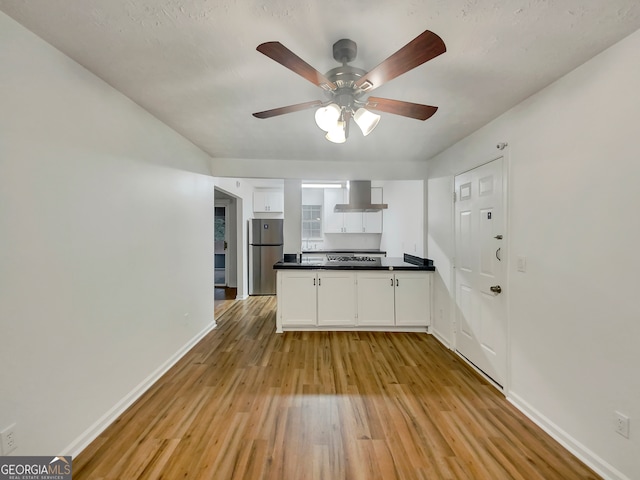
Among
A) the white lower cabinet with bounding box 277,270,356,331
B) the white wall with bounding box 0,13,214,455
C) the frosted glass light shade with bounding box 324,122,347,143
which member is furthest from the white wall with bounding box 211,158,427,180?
the frosted glass light shade with bounding box 324,122,347,143

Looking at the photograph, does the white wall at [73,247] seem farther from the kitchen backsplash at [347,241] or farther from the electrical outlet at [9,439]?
the kitchen backsplash at [347,241]

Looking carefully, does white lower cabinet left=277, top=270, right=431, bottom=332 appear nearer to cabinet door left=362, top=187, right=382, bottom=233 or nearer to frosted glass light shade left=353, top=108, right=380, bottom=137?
frosted glass light shade left=353, top=108, right=380, bottom=137

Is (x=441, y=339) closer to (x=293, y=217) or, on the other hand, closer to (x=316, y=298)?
(x=316, y=298)

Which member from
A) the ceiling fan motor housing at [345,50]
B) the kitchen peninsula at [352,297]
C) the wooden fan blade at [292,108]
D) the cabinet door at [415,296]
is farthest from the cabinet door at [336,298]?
the ceiling fan motor housing at [345,50]

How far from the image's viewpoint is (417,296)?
3.49 meters

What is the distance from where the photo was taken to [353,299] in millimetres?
3510

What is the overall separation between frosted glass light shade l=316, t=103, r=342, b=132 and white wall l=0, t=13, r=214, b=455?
1474 millimetres

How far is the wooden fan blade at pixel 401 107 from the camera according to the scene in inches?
56.7

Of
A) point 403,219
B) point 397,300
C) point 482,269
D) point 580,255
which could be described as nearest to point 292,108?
point 580,255

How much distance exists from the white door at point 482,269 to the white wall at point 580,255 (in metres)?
0.13

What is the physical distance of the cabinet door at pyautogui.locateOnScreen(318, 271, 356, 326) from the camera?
11.5ft

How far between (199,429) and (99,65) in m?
2.43

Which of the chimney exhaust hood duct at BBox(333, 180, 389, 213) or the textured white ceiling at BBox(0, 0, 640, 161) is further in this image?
the chimney exhaust hood duct at BBox(333, 180, 389, 213)

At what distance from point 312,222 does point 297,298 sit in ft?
9.85
